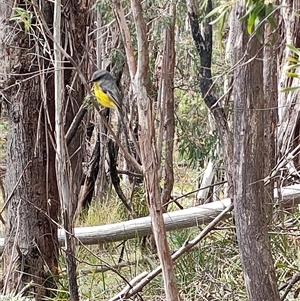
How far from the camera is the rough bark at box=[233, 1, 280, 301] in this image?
200 cm

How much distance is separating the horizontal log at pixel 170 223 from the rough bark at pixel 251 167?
163 cm

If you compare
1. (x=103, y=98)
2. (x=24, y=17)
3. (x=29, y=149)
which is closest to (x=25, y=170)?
(x=29, y=149)

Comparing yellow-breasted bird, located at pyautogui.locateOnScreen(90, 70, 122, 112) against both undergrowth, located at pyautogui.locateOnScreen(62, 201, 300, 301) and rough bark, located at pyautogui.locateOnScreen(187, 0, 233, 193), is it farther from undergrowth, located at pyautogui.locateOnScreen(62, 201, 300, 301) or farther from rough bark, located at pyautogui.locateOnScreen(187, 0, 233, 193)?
undergrowth, located at pyautogui.locateOnScreen(62, 201, 300, 301)

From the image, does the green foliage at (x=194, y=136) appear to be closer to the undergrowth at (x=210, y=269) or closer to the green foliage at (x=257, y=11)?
the undergrowth at (x=210, y=269)

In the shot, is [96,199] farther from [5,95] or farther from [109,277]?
[5,95]

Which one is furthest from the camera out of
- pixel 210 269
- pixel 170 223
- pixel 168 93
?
pixel 168 93

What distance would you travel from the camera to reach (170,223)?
4031 millimetres

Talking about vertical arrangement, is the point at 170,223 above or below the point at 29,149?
below

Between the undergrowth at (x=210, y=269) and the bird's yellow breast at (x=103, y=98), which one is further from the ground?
the bird's yellow breast at (x=103, y=98)

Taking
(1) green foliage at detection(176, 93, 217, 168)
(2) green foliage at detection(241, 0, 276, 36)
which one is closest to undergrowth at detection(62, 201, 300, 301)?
(1) green foliage at detection(176, 93, 217, 168)

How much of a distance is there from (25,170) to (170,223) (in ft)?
3.65

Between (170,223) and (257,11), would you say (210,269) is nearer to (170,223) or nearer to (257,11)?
(170,223)

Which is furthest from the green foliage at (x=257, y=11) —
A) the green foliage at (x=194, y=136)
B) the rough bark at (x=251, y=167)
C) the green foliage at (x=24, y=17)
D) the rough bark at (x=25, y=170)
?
the green foliage at (x=194, y=136)

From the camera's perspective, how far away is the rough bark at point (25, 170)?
129 inches
